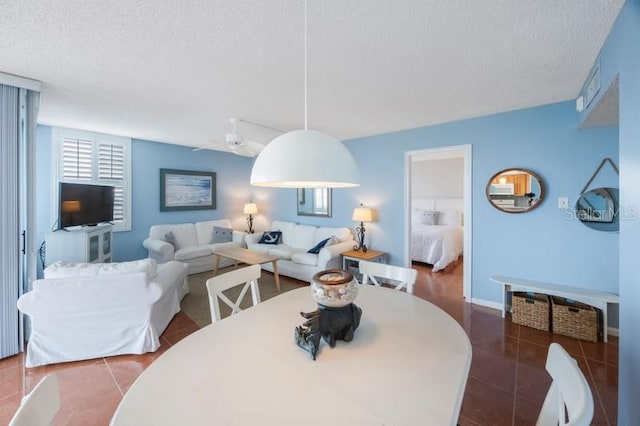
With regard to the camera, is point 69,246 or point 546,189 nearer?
point 546,189

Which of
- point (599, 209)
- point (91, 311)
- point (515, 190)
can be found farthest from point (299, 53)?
point (599, 209)

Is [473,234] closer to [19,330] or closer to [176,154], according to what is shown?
[19,330]

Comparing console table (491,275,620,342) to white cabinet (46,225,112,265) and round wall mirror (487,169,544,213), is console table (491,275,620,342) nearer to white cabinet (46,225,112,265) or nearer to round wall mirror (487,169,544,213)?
round wall mirror (487,169,544,213)

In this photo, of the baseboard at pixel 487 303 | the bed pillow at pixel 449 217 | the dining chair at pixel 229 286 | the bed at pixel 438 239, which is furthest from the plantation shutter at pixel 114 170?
the bed pillow at pixel 449 217

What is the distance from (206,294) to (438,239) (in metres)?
4.10

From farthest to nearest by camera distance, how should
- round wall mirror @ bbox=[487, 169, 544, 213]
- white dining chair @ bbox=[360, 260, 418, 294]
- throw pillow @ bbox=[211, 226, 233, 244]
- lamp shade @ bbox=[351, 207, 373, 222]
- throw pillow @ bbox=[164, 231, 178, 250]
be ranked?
1. throw pillow @ bbox=[211, 226, 233, 244]
2. throw pillow @ bbox=[164, 231, 178, 250]
3. lamp shade @ bbox=[351, 207, 373, 222]
4. round wall mirror @ bbox=[487, 169, 544, 213]
5. white dining chair @ bbox=[360, 260, 418, 294]

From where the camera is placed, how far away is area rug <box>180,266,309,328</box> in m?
3.07

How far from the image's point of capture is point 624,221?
1375mm

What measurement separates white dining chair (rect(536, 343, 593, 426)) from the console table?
7.82 ft

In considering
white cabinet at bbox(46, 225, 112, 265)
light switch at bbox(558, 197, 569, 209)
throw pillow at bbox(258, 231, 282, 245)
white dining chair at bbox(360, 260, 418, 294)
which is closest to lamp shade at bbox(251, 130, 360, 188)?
white dining chair at bbox(360, 260, 418, 294)

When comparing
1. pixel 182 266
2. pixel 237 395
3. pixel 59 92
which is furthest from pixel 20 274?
pixel 237 395

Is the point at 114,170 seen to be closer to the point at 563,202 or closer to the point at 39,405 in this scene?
the point at 39,405

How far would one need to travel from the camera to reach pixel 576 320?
8.39 feet

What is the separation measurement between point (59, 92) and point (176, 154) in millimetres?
2521
